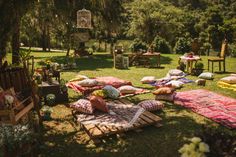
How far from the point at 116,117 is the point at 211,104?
2.96 metres

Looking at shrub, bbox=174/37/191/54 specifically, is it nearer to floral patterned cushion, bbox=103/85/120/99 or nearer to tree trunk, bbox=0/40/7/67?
floral patterned cushion, bbox=103/85/120/99

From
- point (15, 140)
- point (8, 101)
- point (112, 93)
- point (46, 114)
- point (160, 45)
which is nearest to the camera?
point (15, 140)

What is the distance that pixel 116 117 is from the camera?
669 centimetres

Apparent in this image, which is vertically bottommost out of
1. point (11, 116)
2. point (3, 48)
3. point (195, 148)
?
point (11, 116)

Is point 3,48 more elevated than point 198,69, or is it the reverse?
point 3,48

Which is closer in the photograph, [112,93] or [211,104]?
[211,104]

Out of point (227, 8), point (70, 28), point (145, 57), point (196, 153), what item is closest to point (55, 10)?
point (70, 28)

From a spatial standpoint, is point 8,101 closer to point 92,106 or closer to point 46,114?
point 46,114

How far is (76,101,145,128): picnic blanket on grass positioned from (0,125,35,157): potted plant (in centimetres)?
203

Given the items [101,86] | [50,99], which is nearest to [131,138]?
[50,99]

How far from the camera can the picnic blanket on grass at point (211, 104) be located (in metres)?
6.83

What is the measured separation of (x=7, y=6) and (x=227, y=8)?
32.7 m

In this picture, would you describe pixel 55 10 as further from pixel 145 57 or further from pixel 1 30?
pixel 1 30

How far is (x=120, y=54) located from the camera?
1534 cm
